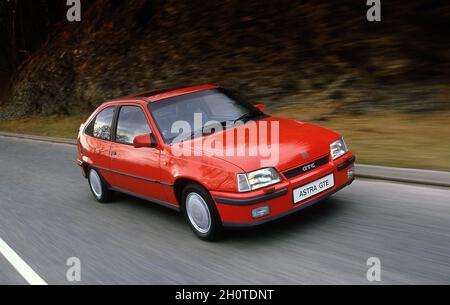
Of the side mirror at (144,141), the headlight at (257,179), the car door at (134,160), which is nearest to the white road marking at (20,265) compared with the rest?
the car door at (134,160)

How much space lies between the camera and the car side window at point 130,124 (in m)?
5.67

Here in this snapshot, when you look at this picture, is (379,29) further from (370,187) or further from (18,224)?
(18,224)

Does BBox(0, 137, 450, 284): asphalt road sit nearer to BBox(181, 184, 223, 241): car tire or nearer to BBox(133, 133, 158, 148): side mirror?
BBox(181, 184, 223, 241): car tire

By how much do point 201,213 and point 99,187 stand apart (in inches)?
99.4

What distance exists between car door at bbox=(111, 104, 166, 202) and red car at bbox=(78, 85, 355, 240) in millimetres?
12

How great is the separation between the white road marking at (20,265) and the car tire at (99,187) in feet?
4.90

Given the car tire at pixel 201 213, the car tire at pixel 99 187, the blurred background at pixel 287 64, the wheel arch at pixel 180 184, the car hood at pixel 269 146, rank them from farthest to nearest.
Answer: the blurred background at pixel 287 64 < the car tire at pixel 99 187 < the wheel arch at pixel 180 184 < the car tire at pixel 201 213 < the car hood at pixel 269 146

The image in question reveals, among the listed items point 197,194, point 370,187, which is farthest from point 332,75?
point 197,194

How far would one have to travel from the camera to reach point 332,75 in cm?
1161

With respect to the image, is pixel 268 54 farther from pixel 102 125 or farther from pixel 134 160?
pixel 134 160

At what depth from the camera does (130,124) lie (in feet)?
19.5

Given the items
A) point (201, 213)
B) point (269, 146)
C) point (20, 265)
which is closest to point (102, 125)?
point (20, 265)

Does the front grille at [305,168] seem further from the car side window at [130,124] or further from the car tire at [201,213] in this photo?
the car side window at [130,124]

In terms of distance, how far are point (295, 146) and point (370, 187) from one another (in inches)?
64.8
